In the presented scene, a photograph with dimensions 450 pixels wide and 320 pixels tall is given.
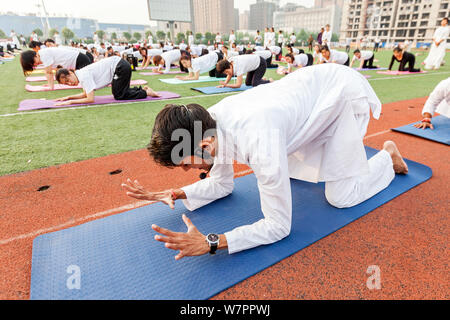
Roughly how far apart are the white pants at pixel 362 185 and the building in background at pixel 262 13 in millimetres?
146436

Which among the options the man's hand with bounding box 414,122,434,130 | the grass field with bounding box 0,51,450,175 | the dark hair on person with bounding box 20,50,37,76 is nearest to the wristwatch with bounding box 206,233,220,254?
the grass field with bounding box 0,51,450,175

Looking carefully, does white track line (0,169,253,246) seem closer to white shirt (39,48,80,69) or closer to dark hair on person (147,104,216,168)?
dark hair on person (147,104,216,168)

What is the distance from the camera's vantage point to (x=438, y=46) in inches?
429

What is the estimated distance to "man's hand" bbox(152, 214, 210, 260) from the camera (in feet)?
4.23

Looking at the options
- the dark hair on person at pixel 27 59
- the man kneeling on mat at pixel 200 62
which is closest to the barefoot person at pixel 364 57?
the man kneeling on mat at pixel 200 62

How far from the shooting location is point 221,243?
4.94ft

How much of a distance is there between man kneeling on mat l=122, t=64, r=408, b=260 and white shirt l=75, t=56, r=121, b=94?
14.2ft

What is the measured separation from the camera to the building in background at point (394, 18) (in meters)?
50.6

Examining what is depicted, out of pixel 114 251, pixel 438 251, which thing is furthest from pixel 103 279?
pixel 438 251

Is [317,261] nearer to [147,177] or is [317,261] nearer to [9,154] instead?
[147,177]

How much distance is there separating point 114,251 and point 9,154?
262 cm

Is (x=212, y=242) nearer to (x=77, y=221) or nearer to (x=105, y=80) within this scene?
(x=77, y=221)

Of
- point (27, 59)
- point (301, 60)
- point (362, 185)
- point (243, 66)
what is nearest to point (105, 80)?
point (27, 59)

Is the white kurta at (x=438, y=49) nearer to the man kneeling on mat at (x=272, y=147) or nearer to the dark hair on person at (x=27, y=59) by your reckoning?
the man kneeling on mat at (x=272, y=147)
